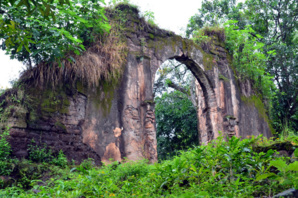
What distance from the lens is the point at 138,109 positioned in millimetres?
7109

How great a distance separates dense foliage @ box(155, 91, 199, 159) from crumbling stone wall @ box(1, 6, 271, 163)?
346 centimetres

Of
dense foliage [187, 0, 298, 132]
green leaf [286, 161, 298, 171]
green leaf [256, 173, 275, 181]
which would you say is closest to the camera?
green leaf [286, 161, 298, 171]

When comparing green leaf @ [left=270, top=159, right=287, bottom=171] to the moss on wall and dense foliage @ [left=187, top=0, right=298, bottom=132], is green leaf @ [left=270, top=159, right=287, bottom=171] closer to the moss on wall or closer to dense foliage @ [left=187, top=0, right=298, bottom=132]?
the moss on wall

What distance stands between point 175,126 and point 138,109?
262 inches

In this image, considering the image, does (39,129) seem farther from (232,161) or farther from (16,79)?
(232,161)

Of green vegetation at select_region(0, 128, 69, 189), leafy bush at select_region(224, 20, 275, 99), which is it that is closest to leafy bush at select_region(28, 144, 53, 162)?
green vegetation at select_region(0, 128, 69, 189)

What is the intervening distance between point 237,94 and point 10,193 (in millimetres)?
7490

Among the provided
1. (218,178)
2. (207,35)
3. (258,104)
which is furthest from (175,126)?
(218,178)

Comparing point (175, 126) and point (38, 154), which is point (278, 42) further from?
point (38, 154)

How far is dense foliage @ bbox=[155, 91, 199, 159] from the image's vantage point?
1305cm

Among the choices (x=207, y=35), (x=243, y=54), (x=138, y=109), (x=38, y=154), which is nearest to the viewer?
(x=38, y=154)

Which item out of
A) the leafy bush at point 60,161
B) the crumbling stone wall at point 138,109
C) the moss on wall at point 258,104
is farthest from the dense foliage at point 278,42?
the leafy bush at point 60,161

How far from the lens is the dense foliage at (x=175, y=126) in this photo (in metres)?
13.1

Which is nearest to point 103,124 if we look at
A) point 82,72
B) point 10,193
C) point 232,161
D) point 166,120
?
point 82,72
